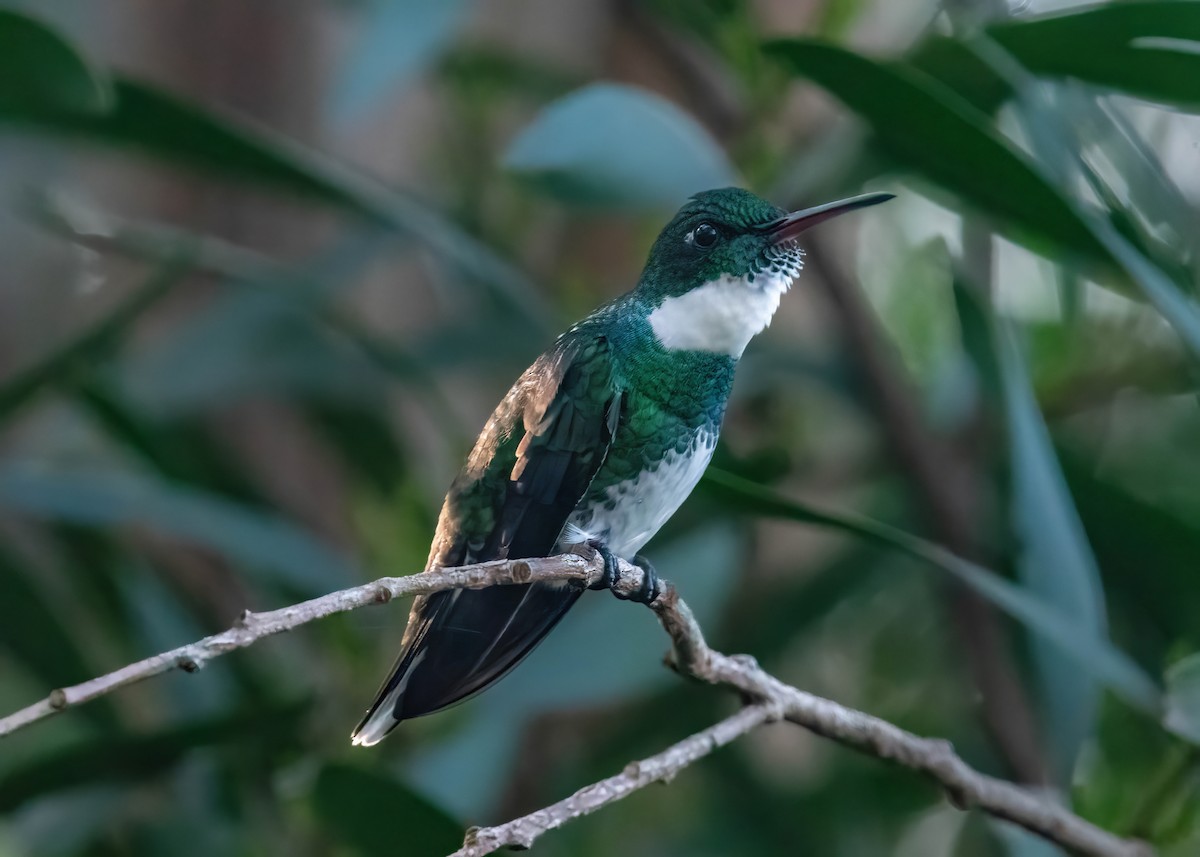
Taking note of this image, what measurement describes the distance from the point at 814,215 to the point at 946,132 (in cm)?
A: 38

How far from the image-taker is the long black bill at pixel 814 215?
0.84 m

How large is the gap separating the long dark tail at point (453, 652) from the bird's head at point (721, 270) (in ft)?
0.74

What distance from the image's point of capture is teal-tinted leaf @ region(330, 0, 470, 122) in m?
1.73

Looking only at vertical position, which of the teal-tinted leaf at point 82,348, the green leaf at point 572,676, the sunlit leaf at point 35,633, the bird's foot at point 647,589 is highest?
the teal-tinted leaf at point 82,348

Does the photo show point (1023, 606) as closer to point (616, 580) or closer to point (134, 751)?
point (616, 580)

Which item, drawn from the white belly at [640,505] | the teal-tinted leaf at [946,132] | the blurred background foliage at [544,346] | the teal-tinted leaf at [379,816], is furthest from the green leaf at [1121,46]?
the teal-tinted leaf at [379,816]

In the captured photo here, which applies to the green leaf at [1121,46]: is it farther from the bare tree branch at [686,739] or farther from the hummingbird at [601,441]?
the bare tree branch at [686,739]

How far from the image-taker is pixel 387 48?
177 cm

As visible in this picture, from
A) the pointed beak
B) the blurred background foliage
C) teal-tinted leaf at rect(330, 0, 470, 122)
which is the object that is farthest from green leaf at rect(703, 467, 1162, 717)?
teal-tinted leaf at rect(330, 0, 470, 122)

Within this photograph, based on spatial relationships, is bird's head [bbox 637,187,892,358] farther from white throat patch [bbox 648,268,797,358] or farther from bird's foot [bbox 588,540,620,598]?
bird's foot [bbox 588,540,620,598]

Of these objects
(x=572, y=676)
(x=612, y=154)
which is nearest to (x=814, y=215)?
(x=612, y=154)

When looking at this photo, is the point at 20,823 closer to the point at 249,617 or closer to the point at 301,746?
the point at 301,746

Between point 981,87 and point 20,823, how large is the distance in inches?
63.7

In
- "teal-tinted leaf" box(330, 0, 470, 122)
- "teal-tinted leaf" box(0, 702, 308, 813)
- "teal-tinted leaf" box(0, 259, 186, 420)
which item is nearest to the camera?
"teal-tinted leaf" box(0, 702, 308, 813)
